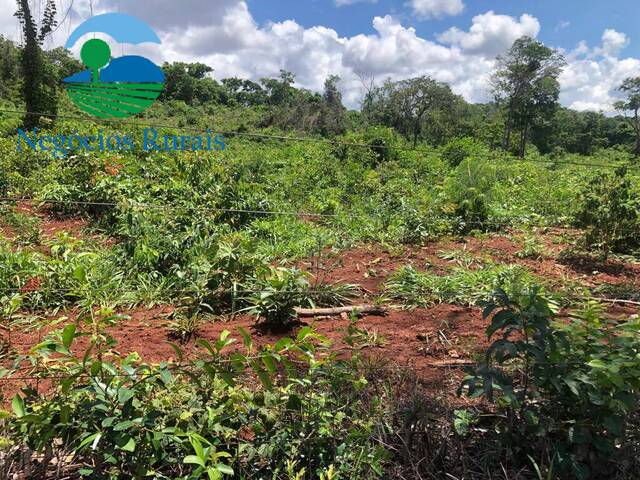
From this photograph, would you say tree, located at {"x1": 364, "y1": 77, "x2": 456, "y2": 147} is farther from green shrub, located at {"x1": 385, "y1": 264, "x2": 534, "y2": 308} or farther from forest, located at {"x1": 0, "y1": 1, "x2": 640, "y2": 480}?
green shrub, located at {"x1": 385, "y1": 264, "x2": 534, "y2": 308}

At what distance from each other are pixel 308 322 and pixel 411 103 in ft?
74.5

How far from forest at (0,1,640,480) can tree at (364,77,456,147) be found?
15.8 metres

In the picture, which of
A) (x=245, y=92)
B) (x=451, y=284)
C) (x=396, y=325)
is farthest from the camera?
(x=245, y=92)

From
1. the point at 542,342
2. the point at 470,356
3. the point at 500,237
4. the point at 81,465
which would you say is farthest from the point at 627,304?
the point at 81,465

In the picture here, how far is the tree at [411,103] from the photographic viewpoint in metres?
23.8

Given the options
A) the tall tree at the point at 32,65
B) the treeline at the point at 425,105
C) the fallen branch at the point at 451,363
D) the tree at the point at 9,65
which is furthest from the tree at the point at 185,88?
the fallen branch at the point at 451,363

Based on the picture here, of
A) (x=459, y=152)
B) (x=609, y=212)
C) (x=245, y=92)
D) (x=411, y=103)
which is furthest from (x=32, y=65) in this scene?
(x=245, y=92)

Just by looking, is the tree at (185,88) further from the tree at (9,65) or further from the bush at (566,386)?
the bush at (566,386)

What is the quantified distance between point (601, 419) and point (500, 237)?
4109mm

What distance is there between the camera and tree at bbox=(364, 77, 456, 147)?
78.2 feet

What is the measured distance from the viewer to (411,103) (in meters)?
24.0

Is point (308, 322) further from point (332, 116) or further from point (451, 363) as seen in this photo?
point (332, 116)

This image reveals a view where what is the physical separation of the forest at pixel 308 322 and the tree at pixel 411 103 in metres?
15.8

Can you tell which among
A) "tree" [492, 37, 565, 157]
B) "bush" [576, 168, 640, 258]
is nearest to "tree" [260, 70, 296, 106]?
"tree" [492, 37, 565, 157]
